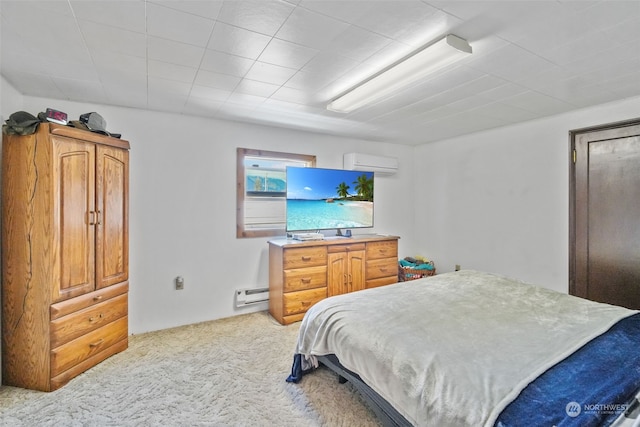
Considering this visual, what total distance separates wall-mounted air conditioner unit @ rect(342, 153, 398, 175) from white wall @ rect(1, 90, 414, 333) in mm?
934

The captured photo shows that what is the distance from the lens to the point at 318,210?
3.85 meters

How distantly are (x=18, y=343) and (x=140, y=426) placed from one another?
1194 millimetres

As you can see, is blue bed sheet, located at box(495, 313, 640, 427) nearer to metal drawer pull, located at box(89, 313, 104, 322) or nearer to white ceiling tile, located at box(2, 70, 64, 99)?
metal drawer pull, located at box(89, 313, 104, 322)

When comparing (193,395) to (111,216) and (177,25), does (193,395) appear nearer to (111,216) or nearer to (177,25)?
(111,216)

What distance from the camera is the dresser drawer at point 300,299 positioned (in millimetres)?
3291

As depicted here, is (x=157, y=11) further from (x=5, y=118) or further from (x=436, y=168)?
(x=436, y=168)

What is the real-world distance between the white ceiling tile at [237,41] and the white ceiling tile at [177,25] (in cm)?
5

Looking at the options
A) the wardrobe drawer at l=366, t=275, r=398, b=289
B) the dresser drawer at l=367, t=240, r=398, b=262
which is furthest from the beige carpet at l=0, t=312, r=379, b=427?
the dresser drawer at l=367, t=240, r=398, b=262

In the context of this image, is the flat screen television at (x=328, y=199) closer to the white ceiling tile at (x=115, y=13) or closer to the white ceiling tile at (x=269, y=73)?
the white ceiling tile at (x=269, y=73)

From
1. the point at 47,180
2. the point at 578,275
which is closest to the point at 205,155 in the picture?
the point at 47,180

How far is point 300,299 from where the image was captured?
11.0 feet

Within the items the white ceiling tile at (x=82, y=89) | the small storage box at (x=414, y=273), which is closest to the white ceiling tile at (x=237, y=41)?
the white ceiling tile at (x=82, y=89)

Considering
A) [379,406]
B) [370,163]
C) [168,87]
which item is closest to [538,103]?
[370,163]

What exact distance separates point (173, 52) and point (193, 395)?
2.31 m
